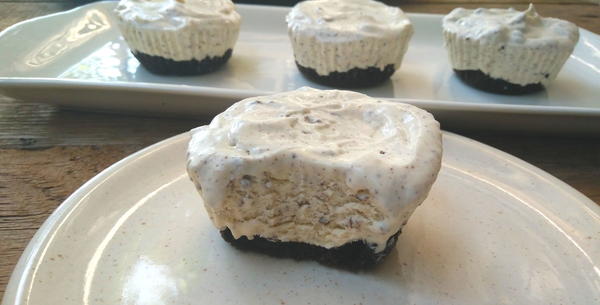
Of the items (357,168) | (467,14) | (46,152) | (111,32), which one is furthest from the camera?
(111,32)

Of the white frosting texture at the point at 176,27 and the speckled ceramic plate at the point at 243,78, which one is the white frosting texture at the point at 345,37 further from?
the white frosting texture at the point at 176,27

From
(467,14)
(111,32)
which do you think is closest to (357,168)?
(467,14)

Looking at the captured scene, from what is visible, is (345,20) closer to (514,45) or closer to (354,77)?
(354,77)

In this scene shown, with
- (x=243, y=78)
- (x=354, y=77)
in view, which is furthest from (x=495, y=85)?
(x=243, y=78)

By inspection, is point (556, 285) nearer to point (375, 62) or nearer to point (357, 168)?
point (357, 168)

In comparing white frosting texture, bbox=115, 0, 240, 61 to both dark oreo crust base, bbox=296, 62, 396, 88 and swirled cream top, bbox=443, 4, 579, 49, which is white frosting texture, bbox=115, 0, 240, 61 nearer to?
dark oreo crust base, bbox=296, 62, 396, 88

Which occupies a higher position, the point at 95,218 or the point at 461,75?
the point at 95,218

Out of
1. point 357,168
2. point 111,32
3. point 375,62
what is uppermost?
point 357,168
